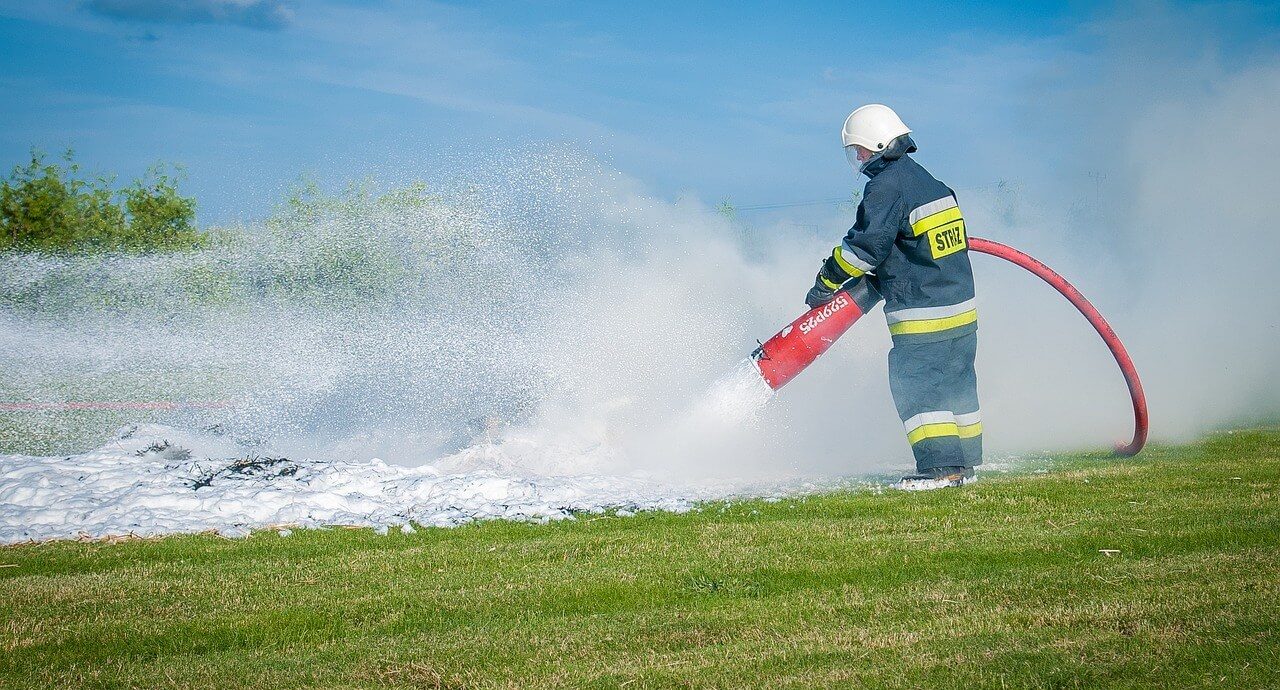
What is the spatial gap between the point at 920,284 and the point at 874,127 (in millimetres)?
1393

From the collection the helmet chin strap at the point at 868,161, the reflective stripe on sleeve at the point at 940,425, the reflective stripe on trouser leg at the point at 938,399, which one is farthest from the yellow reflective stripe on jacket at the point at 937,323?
the helmet chin strap at the point at 868,161

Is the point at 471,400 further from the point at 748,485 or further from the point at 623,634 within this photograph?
the point at 623,634

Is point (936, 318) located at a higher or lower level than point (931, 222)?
lower

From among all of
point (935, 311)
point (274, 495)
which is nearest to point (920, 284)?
point (935, 311)

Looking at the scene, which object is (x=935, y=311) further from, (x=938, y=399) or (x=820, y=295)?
(x=820, y=295)

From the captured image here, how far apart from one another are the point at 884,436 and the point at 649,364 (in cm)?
288

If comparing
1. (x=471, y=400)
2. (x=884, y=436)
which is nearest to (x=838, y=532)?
(x=884, y=436)

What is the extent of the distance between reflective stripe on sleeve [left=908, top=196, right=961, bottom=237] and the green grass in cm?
236

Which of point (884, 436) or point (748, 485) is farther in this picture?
point (884, 436)

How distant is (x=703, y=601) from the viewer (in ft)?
16.6

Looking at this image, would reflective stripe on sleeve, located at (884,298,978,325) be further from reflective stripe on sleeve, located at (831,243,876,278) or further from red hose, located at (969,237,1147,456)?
red hose, located at (969,237,1147,456)

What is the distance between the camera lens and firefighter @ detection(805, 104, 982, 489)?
8.61 meters

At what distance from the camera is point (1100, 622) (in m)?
4.38

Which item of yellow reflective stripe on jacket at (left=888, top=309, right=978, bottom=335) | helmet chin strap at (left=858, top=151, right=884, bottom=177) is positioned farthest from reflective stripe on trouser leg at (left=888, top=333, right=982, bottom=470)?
helmet chin strap at (left=858, top=151, right=884, bottom=177)
